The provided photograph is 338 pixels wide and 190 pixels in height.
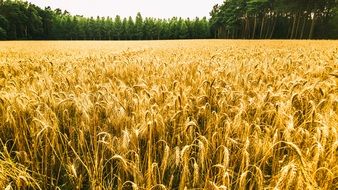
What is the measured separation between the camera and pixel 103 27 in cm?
8388

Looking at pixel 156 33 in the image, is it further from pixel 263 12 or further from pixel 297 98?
pixel 297 98

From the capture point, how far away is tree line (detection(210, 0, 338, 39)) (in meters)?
51.8

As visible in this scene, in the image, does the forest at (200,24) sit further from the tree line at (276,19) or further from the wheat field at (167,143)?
the wheat field at (167,143)

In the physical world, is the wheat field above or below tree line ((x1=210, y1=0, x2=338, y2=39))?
below

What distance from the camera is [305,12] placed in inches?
2178

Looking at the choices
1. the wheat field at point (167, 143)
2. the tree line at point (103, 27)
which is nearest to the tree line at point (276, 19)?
the tree line at point (103, 27)

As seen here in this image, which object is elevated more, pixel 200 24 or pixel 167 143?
pixel 200 24

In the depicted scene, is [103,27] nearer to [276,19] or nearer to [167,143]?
[276,19]

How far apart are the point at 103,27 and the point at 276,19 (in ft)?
153

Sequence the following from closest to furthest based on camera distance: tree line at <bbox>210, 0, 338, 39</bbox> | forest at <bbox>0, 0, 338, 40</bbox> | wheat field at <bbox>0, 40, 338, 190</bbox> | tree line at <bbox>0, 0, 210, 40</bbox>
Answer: wheat field at <bbox>0, 40, 338, 190</bbox> < tree line at <bbox>210, 0, 338, 39</bbox> < forest at <bbox>0, 0, 338, 40</bbox> < tree line at <bbox>0, 0, 210, 40</bbox>

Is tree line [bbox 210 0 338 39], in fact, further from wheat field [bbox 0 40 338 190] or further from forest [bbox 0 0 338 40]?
wheat field [bbox 0 40 338 190]

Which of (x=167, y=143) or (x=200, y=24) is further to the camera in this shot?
(x=200, y=24)

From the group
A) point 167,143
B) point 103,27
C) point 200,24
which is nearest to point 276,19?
point 200,24

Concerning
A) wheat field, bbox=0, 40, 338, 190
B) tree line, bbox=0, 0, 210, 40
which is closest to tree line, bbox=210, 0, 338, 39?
tree line, bbox=0, 0, 210, 40
